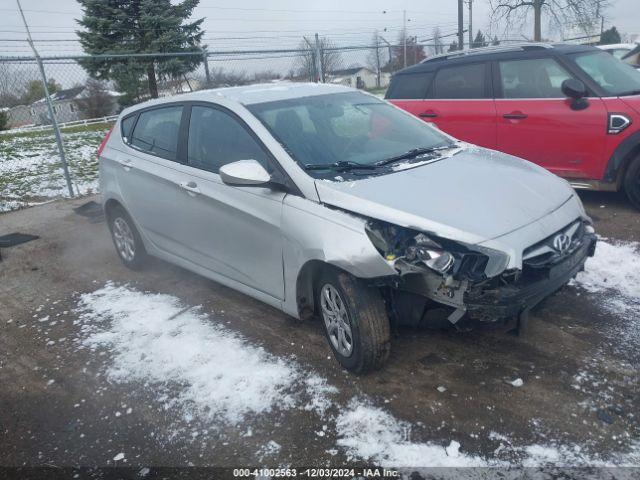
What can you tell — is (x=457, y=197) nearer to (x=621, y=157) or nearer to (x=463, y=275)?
(x=463, y=275)

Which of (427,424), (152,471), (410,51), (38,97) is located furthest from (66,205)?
(410,51)

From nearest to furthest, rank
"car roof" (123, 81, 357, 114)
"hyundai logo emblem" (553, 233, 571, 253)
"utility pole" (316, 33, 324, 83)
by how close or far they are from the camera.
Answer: "hyundai logo emblem" (553, 233, 571, 253)
"car roof" (123, 81, 357, 114)
"utility pole" (316, 33, 324, 83)

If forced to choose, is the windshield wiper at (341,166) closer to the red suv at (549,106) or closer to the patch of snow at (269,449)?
the patch of snow at (269,449)

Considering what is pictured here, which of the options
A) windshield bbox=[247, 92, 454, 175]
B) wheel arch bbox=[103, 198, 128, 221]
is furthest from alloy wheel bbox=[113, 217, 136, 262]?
windshield bbox=[247, 92, 454, 175]

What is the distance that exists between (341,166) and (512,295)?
1363 millimetres

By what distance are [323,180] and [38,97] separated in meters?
19.7

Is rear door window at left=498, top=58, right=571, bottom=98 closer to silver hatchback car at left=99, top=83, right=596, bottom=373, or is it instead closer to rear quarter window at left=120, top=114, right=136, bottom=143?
silver hatchback car at left=99, top=83, right=596, bottom=373

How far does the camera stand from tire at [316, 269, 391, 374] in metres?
3.00

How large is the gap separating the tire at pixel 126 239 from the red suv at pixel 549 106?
3.95 m

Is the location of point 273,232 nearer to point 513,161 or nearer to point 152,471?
point 152,471

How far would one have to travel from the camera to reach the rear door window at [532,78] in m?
5.84

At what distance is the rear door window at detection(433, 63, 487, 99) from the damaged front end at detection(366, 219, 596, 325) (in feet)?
12.7

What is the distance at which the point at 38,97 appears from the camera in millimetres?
19250

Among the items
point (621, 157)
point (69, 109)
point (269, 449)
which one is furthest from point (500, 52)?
point (69, 109)
